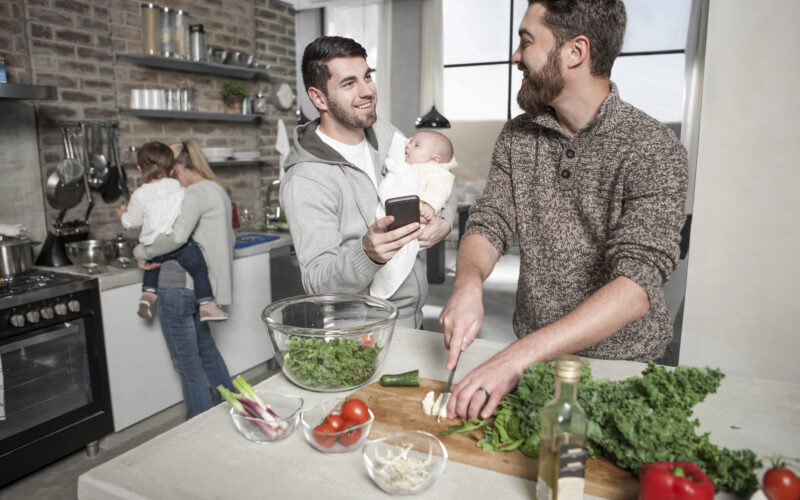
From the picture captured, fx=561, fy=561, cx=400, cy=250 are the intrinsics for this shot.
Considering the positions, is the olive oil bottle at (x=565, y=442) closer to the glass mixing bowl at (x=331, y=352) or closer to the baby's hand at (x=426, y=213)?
the glass mixing bowl at (x=331, y=352)

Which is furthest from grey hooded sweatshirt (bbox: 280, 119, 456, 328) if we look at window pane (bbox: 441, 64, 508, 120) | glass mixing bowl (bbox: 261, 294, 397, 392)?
window pane (bbox: 441, 64, 508, 120)

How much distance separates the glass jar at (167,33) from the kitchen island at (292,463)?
3.14m

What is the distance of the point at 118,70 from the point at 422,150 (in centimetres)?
238

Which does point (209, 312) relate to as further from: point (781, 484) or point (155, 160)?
point (781, 484)

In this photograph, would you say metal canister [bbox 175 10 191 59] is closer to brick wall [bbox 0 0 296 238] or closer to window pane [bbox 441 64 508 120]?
brick wall [bbox 0 0 296 238]

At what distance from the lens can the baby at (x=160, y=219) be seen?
2869 millimetres

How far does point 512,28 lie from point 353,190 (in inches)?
236

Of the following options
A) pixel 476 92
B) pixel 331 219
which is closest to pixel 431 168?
pixel 331 219

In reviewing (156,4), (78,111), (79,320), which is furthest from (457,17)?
(79,320)

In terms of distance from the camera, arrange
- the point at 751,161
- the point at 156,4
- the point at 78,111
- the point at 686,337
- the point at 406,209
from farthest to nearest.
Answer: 1. the point at 156,4
2. the point at 78,111
3. the point at 686,337
4. the point at 751,161
5. the point at 406,209

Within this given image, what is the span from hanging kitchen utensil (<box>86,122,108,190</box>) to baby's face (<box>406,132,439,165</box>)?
2128 millimetres

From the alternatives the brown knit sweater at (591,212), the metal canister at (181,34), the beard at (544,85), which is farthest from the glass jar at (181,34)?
the beard at (544,85)

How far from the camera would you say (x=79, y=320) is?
271cm

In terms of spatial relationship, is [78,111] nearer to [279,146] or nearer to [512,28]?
[279,146]
